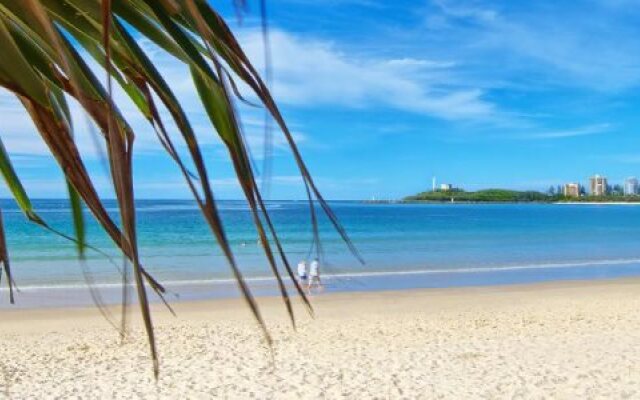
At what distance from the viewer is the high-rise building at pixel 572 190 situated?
18895 cm

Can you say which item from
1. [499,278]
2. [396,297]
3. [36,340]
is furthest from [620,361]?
[499,278]

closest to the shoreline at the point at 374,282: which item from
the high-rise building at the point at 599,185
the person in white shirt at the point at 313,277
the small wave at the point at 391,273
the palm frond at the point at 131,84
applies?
the small wave at the point at 391,273

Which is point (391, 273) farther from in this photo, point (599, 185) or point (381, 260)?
point (599, 185)

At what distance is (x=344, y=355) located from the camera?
811cm

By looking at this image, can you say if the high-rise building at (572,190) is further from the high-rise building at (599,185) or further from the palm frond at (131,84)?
the palm frond at (131,84)

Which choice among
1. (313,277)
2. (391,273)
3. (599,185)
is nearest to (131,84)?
(313,277)

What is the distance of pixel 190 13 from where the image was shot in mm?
564

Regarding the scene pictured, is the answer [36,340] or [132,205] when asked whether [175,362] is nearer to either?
[36,340]

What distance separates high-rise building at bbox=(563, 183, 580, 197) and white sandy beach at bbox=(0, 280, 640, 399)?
18504cm

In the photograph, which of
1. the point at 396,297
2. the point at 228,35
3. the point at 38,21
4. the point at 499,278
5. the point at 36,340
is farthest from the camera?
the point at 499,278

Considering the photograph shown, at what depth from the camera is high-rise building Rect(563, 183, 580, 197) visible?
189 metres

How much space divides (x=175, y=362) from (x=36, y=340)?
130 inches

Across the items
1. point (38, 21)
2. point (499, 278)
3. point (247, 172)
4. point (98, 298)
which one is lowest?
point (499, 278)

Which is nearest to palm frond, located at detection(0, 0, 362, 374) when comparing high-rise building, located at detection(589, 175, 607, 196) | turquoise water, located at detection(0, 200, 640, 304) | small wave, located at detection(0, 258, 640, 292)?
turquoise water, located at detection(0, 200, 640, 304)
